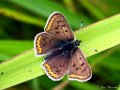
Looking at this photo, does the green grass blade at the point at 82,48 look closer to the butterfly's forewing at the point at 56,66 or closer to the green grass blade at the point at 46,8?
the butterfly's forewing at the point at 56,66

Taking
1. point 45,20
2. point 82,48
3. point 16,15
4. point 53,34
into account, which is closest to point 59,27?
point 53,34

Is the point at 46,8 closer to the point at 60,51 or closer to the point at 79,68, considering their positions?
the point at 60,51

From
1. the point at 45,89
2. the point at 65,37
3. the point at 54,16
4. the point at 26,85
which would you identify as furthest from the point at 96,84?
the point at 54,16

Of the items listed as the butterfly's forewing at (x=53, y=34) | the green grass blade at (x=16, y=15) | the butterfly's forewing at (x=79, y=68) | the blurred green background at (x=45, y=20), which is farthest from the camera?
the green grass blade at (x=16, y=15)

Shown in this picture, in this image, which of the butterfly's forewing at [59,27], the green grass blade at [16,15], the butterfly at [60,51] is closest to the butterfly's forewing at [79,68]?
the butterfly at [60,51]

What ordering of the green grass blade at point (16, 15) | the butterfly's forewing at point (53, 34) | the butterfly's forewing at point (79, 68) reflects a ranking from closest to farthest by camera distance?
the butterfly's forewing at point (79, 68)
the butterfly's forewing at point (53, 34)
the green grass blade at point (16, 15)

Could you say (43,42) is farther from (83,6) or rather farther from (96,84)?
(83,6)

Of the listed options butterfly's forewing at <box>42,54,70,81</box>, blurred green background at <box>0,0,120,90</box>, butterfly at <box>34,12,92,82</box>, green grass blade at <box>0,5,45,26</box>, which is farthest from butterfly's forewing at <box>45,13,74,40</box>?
green grass blade at <box>0,5,45,26</box>
